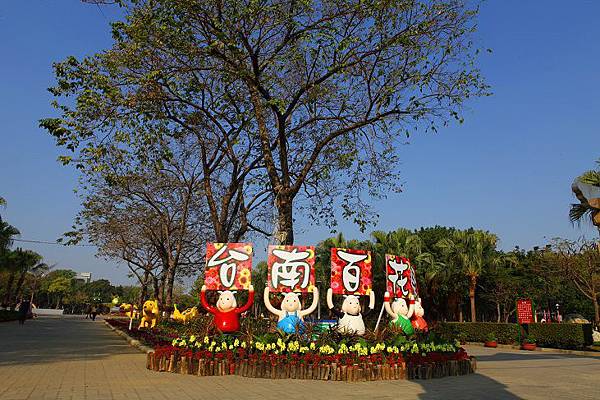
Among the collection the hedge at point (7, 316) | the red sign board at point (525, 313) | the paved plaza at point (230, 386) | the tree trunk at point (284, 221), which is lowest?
the paved plaza at point (230, 386)

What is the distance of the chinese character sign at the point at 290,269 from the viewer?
12000 millimetres

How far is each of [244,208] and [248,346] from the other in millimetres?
10240

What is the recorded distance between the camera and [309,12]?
1278 centimetres

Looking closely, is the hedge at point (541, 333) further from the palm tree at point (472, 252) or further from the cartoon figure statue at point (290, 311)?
the cartoon figure statue at point (290, 311)

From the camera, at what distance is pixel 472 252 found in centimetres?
3147

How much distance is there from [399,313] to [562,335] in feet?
48.5

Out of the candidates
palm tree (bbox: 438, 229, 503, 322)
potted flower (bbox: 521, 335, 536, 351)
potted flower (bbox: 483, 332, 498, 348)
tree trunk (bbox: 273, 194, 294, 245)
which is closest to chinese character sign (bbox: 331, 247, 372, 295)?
tree trunk (bbox: 273, 194, 294, 245)

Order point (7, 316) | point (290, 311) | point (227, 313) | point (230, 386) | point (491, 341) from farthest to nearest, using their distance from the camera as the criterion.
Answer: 1. point (7, 316)
2. point (491, 341)
3. point (290, 311)
4. point (227, 313)
5. point (230, 386)

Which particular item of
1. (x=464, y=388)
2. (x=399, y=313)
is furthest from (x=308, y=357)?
(x=399, y=313)

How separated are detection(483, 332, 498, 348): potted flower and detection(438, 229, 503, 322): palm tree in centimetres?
324

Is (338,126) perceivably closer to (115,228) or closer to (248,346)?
(248,346)

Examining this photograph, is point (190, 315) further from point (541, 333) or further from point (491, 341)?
point (541, 333)

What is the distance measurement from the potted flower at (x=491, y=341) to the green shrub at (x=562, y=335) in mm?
1934

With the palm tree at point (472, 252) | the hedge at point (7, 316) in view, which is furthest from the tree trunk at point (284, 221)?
the hedge at point (7, 316)
